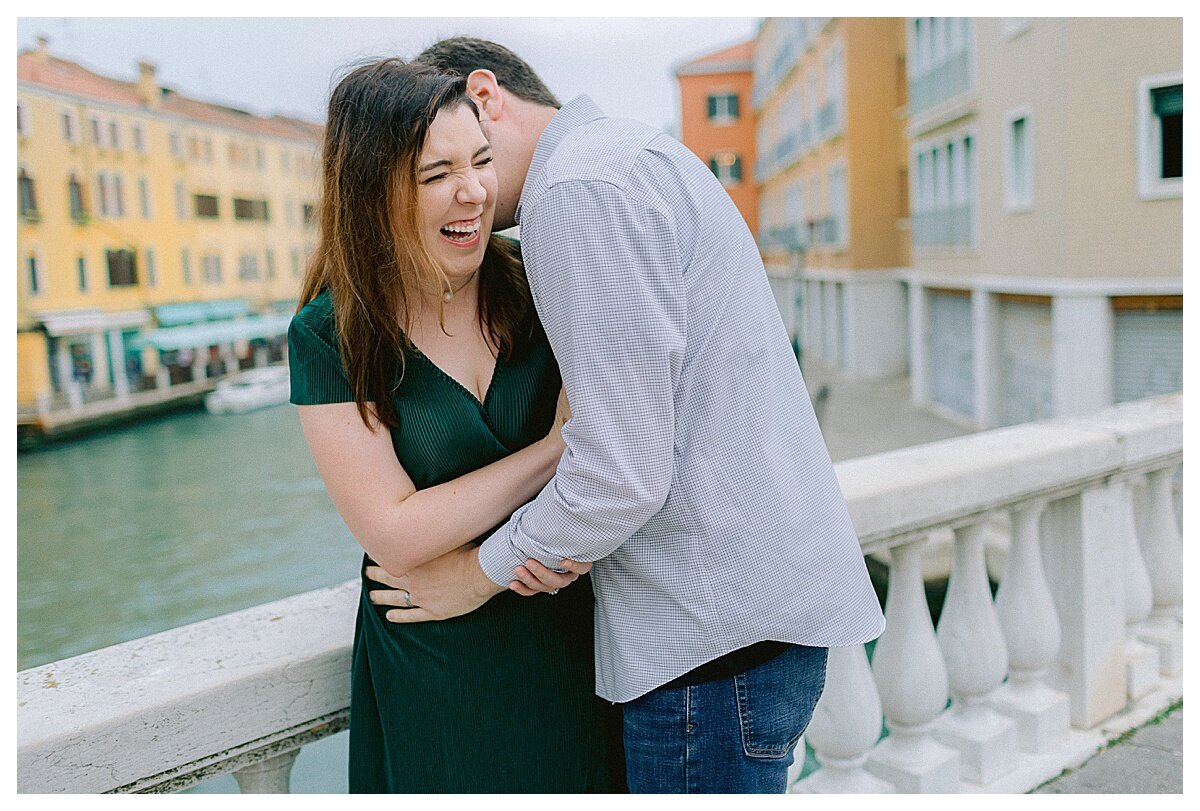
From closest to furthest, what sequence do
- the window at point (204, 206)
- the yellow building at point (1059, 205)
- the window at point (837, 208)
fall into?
the yellow building at point (1059, 205) → the window at point (837, 208) → the window at point (204, 206)

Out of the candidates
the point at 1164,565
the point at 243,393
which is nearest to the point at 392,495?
the point at 1164,565

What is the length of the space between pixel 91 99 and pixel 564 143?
4578 centimetres

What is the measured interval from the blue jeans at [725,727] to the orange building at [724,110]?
38.1 metres

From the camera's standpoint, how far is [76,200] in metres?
42.8

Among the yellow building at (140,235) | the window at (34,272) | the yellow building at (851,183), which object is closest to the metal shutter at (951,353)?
the yellow building at (851,183)

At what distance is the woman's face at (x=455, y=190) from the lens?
3.93ft

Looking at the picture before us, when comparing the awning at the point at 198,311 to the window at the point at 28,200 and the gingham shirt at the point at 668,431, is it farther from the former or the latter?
the gingham shirt at the point at 668,431

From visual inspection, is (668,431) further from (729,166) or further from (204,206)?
(204,206)

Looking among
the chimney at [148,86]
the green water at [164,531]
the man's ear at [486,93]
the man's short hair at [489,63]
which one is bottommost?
the green water at [164,531]

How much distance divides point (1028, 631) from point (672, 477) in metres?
1.19

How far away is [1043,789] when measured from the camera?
202 cm

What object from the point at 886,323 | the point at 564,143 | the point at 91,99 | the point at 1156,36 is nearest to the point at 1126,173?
the point at 1156,36

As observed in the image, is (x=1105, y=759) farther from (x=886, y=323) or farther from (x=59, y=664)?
(x=886, y=323)

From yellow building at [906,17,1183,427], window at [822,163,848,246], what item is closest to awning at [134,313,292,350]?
window at [822,163,848,246]
